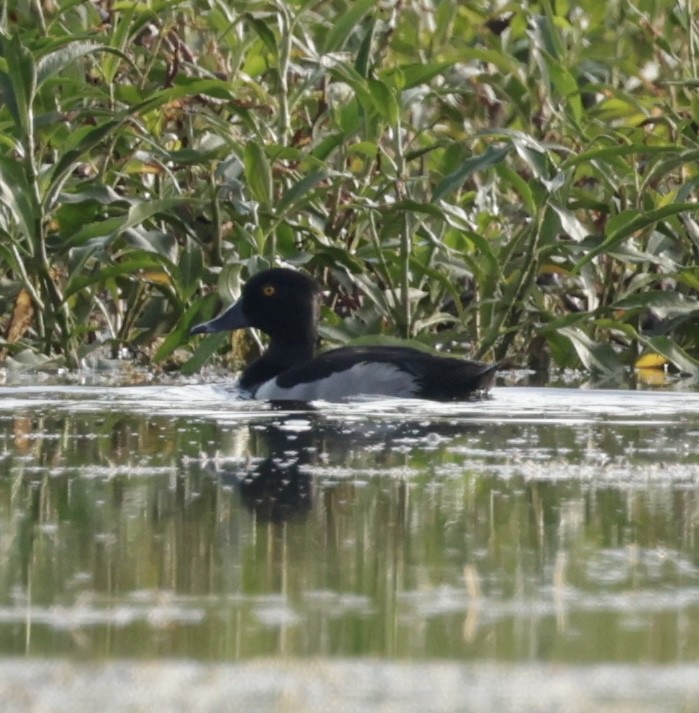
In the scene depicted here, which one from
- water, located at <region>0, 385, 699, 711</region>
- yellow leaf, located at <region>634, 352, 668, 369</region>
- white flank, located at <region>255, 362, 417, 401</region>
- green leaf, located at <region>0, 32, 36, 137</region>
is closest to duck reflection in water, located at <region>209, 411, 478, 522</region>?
water, located at <region>0, 385, 699, 711</region>

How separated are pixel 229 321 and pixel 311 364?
793 mm

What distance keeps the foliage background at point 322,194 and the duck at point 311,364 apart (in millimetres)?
263

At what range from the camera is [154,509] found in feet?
16.6

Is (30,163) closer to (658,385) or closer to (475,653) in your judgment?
(658,385)

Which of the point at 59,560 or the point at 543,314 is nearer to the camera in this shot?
the point at 59,560

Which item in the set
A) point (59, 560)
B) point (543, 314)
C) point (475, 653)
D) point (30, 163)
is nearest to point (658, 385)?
point (543, 314)

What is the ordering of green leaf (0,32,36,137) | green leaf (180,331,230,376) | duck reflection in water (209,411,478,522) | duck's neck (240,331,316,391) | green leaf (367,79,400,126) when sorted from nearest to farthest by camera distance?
1. duck reflection in water (209,411,478,522)
2. green leaf (0,32,36,137)
3. duck's neck (240,331,316,391)
4. green leaf (367,79,400,126)
5. green leaf (180,331,230,376)

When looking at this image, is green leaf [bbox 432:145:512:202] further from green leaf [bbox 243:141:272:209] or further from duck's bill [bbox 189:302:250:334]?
duck's bill [bbox 189:302:250:334]

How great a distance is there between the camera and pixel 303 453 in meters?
6.39

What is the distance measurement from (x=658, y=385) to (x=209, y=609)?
5.28 m

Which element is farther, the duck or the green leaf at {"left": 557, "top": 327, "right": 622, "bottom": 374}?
the green leaf at {"left": 557, "top": 327, "right": 622, "bottom": 374}

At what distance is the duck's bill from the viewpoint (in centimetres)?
900

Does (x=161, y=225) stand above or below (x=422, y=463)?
above

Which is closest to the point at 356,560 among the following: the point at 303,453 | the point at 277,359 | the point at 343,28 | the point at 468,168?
the point at 303,453
